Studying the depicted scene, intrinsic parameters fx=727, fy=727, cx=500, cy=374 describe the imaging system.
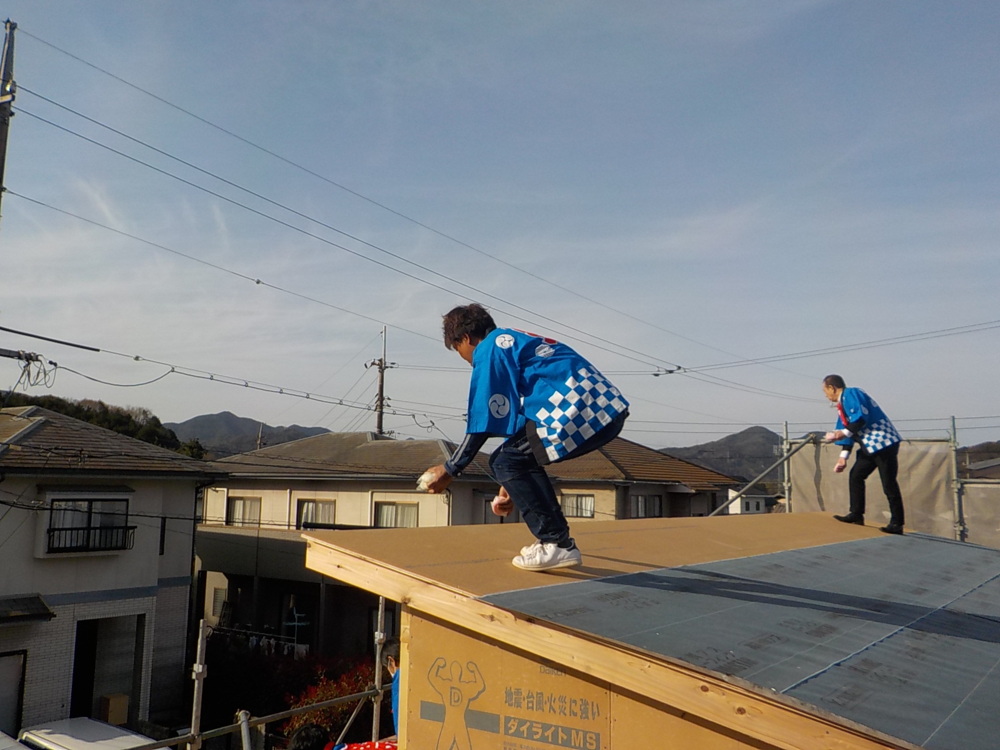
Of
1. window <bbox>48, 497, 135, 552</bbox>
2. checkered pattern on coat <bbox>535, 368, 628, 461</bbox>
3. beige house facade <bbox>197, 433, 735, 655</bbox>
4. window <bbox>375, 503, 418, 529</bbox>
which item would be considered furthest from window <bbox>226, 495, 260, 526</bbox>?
checkered pattern on coat <bbox>535, 368, 628, 461</bbox>

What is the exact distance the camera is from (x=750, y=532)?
18.6ft

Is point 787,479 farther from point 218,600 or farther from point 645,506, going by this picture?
point 218,600

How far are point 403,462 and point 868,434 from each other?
44.4 feet

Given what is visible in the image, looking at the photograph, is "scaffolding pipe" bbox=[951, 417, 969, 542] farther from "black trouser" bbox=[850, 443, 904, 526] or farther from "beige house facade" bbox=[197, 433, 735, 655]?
"beige house facade" bbox=[197, 433, 735, 655]

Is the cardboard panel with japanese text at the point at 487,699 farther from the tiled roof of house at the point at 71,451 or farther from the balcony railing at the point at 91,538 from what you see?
the balcony railing at the point at 91,538

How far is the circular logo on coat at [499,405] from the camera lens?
309cm

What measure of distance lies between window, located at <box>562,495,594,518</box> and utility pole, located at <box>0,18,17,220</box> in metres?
13.6

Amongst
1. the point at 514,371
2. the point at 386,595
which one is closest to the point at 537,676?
the point at 386,595

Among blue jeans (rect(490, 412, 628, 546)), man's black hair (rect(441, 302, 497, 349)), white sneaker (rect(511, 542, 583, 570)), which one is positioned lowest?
white sneaker (rect(511, 542, 583, 570))

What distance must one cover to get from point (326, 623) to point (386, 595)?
1571 cm

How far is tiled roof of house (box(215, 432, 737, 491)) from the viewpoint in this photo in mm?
18438

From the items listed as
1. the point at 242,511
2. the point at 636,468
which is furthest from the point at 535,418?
the point at 242,511

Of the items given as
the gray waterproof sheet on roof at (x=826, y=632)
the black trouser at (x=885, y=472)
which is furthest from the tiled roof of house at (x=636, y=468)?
the gray waterproof sheet on roof at (x=826, y=632)

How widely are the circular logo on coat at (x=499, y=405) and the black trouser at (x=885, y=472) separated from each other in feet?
16.3
